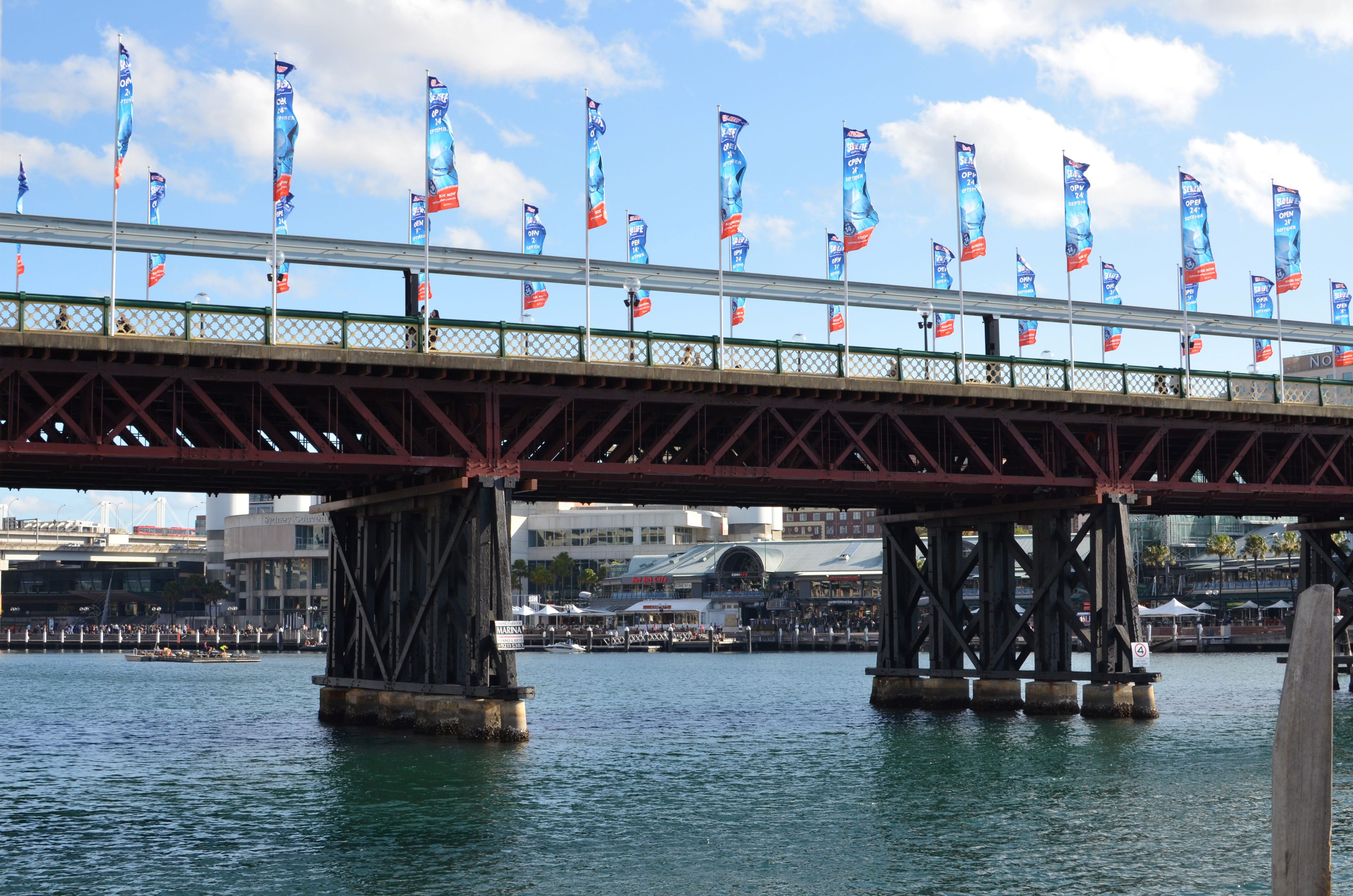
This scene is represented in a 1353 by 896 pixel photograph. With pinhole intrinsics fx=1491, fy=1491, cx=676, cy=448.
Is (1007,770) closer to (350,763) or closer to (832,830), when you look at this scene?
(832,830)

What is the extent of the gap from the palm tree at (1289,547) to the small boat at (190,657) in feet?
358

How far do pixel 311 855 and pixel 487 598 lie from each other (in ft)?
55.5

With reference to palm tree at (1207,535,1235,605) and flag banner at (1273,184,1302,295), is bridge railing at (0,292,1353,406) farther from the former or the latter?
palm tree at (1207,535,1235,605)

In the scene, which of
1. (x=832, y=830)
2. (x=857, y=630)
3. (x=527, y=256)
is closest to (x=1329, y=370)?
(x=857, y=630)

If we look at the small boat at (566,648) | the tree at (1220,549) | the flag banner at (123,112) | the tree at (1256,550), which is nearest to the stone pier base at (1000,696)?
the flag banner at (123,112)

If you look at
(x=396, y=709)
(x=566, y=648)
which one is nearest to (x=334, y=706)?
(x=396, y=709)

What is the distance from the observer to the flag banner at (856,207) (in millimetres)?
55625

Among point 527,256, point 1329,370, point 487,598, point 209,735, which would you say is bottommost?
point 209,735

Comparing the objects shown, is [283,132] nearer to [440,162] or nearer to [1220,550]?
[440,162]

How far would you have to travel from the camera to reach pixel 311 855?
30.0m

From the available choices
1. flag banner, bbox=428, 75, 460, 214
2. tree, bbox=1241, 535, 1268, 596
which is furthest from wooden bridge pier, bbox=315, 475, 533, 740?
tree, bbox=1241, 535, 1268, 596

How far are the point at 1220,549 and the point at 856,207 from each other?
131552 millimetres

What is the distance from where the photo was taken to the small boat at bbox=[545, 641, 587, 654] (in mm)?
164250

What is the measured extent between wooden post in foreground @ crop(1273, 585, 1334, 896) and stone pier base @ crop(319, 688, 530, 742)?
1456 inches
